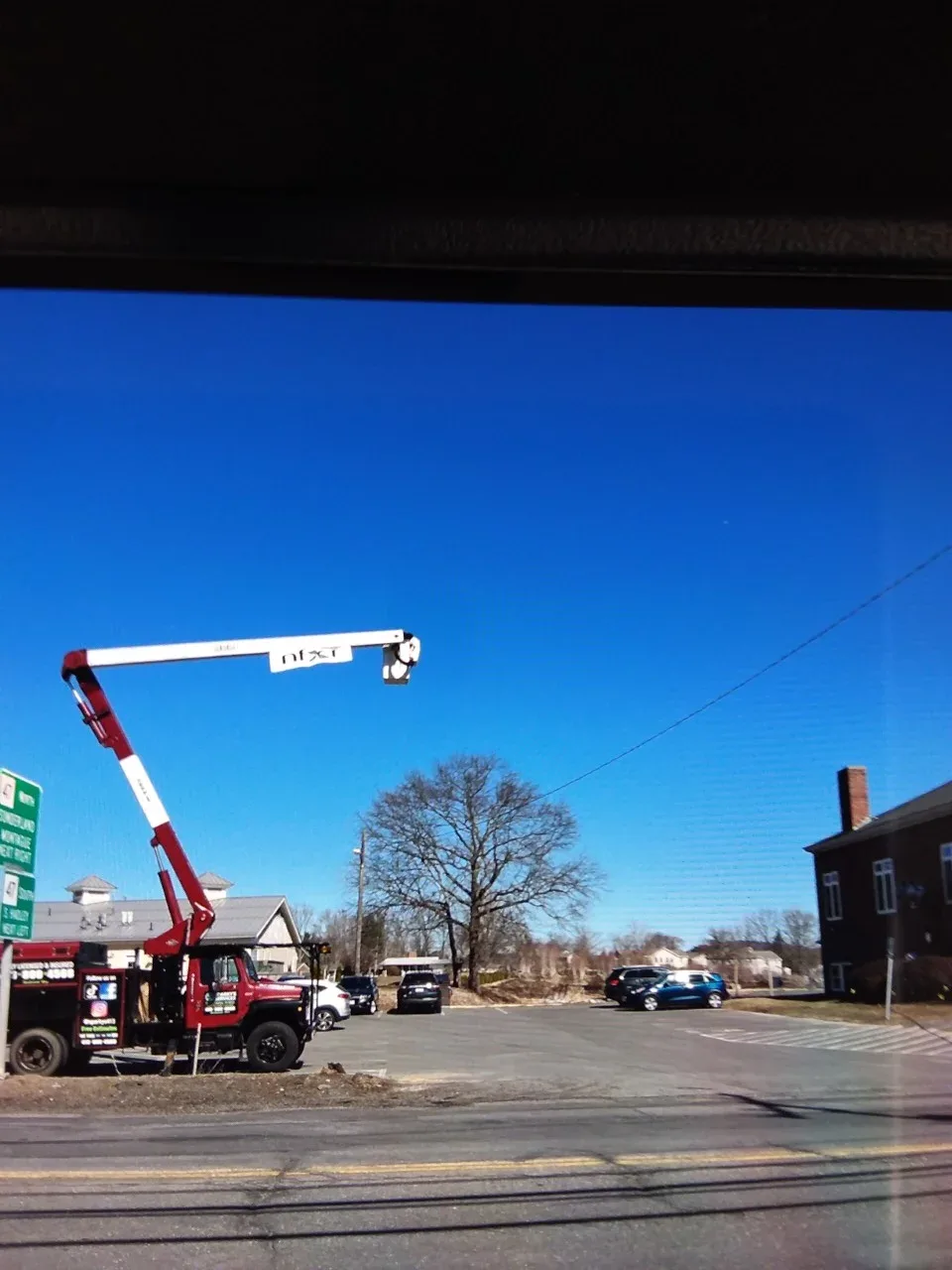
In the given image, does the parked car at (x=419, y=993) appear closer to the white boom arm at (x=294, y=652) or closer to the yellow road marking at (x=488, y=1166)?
the white boom arm at (x=294, y=652)

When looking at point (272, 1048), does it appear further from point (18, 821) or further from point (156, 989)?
point (18, 821)

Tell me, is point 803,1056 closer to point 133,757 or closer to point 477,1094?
point 477,1094

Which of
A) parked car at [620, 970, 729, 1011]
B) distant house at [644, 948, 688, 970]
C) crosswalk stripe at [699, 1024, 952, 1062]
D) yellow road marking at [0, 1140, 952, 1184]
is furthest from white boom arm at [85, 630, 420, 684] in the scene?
distant house at [644, 948, 688, 970]

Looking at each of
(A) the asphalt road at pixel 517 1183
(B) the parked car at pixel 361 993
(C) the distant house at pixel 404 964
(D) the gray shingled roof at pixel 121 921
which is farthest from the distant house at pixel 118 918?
(A) the asphalt road at pixel 517 1183

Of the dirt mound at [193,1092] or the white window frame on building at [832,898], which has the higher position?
the white window frame on building at [832,898]

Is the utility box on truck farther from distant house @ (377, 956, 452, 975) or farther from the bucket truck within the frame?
distant house @ (377, 956, 452, 975)

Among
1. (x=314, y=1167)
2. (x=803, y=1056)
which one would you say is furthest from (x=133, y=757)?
(x=803, y=1056)

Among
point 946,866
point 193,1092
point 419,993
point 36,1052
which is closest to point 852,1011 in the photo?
point 946,866

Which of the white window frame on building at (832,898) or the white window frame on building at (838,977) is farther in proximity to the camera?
the white window frame on building at (832,898)

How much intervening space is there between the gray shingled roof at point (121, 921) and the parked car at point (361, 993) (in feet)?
13.0

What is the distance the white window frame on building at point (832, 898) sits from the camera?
31.6 metres

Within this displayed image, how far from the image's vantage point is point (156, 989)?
53.9ft

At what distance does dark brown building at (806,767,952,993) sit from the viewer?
2409 centimetres

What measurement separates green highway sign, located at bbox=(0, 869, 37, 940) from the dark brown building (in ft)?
46.7
